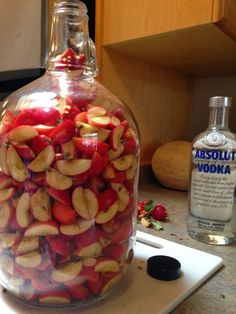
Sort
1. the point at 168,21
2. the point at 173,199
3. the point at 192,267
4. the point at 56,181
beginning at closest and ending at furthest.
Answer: the point at 56,181 → the point at 192,267 → the point at 168,21 → the point at 173,199

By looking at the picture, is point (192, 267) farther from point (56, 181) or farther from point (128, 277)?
point (56, 181)

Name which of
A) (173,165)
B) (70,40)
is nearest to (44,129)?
(70,40)

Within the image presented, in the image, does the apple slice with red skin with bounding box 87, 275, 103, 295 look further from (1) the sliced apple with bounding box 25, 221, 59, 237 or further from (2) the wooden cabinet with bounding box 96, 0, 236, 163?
(2) the wooden cabinet with bounding box 96, 0, 236, 163

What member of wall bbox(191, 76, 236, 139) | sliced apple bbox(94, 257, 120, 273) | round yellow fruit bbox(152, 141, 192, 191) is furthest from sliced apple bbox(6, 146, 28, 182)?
wall bbox(191, 76, 236, 139)

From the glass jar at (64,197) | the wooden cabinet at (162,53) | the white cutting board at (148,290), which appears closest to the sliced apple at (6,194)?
the glass jar at (64,197)

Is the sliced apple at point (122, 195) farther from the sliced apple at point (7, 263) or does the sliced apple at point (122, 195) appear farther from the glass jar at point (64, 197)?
the sliced apple at point (7, 263)

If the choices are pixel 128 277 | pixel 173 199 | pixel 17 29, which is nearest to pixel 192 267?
pixel 128 277
